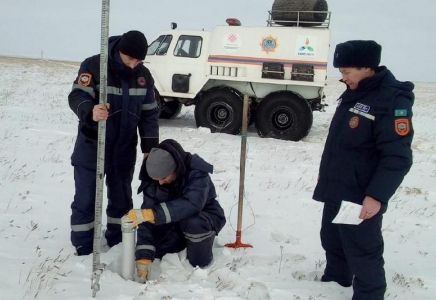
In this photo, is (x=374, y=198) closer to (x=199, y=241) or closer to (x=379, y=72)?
(x=379, y=72)

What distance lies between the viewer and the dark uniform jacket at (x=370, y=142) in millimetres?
2654

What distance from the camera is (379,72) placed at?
9.21 ft

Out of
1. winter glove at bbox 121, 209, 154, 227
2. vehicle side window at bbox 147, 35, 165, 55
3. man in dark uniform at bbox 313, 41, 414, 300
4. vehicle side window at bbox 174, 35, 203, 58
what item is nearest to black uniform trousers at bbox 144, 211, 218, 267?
winter glove at bbox 121, 209, 154, 227

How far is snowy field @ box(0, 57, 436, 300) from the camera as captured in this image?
309 cm

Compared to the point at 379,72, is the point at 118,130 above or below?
below

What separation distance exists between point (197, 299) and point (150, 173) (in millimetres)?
959

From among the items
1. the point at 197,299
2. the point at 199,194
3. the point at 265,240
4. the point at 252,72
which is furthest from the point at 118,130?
the point at 252,72

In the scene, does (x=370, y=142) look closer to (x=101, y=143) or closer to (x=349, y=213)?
(x=349, y=213)

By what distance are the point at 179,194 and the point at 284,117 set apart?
7301 mm

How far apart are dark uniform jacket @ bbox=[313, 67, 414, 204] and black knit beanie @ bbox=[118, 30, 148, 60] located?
153 cm

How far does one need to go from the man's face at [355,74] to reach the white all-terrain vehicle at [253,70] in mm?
7254

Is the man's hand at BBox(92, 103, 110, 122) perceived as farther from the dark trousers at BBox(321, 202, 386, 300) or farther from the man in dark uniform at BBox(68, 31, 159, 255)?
the dark trousers at BBox(321, 202, 386, 300)

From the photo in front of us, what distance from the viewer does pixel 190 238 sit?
11.4 feet

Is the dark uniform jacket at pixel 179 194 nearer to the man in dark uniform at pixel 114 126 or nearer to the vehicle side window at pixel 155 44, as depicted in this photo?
the man in dark uniform at pixel 114 126
